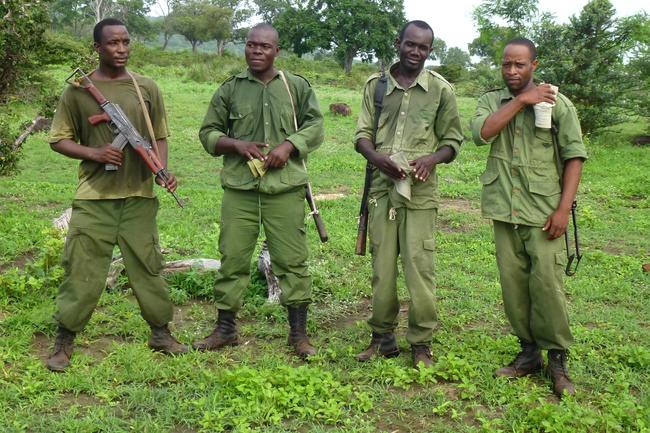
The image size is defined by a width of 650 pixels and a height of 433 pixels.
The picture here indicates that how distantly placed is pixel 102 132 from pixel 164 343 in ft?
4.80

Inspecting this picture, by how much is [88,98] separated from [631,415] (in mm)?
3641

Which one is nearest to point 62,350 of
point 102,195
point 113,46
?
point 102,195

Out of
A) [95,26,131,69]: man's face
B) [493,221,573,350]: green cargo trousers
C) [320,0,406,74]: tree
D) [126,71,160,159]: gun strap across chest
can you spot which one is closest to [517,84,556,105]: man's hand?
[493,221,573,350]: green cargo trousers

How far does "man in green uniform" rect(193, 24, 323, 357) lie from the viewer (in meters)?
4.43

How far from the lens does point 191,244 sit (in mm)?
Answer: 7289

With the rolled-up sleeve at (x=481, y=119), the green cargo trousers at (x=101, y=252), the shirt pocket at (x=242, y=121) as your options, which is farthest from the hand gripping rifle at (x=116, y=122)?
the rolled-up sleeve at (x=481, y=119)

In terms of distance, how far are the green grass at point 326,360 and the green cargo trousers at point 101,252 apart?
365 mm

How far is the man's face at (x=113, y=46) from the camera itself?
411cm

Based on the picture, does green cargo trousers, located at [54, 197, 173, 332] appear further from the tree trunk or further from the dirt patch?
the tree trunk

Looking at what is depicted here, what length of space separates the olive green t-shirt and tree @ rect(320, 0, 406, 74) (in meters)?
40.8

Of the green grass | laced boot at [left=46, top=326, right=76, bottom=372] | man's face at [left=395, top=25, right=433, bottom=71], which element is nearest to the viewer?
the green grass

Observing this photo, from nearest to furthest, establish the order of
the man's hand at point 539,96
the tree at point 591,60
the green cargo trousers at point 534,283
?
the man's hand at point 539,96, the green cargo trousers at point 534,283, the tree at point 591,60

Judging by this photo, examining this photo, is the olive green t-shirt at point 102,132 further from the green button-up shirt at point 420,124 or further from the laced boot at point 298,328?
the green button-up shirt at point 420,124

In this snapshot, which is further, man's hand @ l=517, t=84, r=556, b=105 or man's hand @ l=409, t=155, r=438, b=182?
man's hand @ l=409, t=155, r=438, b=182
